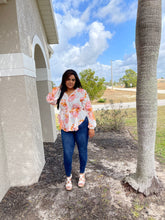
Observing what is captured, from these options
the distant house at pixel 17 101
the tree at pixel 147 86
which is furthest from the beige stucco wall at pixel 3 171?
the tree at pixel 147 86

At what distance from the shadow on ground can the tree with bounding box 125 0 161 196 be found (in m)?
0.28

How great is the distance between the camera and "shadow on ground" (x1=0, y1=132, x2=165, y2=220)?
7.70 ft

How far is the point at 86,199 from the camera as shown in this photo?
262 cm

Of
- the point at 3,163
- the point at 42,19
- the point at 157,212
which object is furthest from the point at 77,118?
the point at 42,19

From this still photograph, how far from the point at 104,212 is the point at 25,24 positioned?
3.63 metres

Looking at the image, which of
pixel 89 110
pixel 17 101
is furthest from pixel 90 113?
pixel 17 101

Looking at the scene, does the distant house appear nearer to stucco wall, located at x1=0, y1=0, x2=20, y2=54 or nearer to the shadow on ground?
stucco wall, located at x1=0, y1=0, x2=20, y2=54

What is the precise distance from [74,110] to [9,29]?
Answer: 1.83 metres

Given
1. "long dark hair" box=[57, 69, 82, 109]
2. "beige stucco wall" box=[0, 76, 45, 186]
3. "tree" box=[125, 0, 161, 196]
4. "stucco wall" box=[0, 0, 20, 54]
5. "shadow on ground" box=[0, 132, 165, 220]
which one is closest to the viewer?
"tree" box=[125, 0, 161, 196]

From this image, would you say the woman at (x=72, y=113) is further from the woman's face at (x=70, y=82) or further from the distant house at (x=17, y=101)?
the distant house at (x=17, y=101)

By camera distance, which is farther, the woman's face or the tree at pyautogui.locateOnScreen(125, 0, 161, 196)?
the woman's face

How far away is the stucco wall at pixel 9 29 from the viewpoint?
2.71 metres

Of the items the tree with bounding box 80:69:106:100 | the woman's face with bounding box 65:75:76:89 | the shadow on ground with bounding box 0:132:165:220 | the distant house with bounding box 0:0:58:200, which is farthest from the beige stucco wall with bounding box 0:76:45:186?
the tree with bounding box 80:69:106:100

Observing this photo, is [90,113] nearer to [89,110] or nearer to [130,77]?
[89,110]
